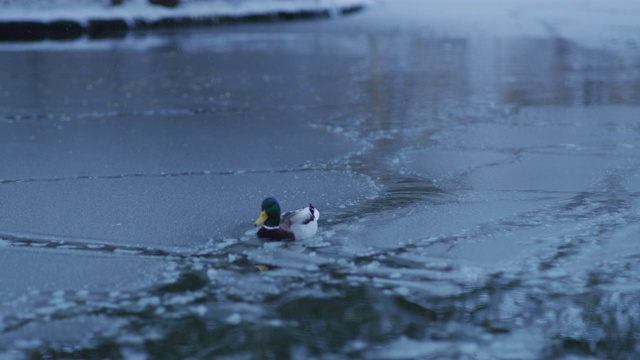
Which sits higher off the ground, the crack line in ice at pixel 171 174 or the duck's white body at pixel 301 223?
the duck's white body at pixel 301 223

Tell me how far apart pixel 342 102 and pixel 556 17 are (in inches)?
642

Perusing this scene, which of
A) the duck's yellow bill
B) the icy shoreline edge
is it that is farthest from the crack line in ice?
the icy shoreline edge

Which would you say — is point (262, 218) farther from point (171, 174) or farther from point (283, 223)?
point (171, 174)

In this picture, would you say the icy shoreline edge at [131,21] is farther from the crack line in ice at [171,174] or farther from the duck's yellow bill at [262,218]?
the duck's yellow bill at [262,218]

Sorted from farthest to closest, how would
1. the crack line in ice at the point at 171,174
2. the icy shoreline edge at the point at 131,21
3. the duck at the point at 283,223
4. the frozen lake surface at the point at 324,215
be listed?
the icy shoreline edge at the point at 131,21
the crack line in ice at the point at 171,174
the duck at the point at 283,223
the frozen lake surface at the point at 324,215

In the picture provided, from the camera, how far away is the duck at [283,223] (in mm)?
4859

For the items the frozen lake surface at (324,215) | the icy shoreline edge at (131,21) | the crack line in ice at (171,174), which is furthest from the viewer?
the icy shoreline edge at (131,21)

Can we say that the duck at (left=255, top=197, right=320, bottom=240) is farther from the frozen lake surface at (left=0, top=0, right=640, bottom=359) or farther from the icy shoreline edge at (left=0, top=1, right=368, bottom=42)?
the icy shoreline edge at (left=0, top=1, right=368, bottom=42)

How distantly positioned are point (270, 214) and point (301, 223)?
17cm

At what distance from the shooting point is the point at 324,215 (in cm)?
545

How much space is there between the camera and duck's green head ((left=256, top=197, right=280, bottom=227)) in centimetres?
488

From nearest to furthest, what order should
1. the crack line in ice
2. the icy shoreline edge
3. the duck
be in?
the duck → the crack line in ice → the icy shoreline edge

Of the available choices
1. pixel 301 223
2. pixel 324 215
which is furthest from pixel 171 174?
pixel 301 223

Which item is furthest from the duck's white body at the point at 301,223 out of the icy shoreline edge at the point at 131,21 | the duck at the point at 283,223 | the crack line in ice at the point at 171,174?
the icy shoreline edge at the point at 131,21
